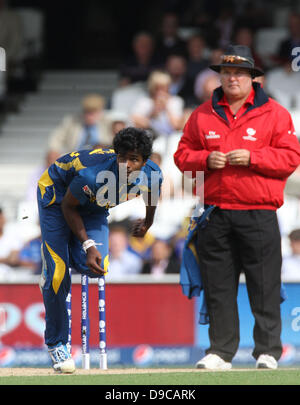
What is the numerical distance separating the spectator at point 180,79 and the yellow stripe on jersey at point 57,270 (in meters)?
6.36

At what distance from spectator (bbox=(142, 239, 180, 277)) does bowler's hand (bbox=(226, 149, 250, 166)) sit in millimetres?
3157

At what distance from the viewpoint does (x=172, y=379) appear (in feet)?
21.4

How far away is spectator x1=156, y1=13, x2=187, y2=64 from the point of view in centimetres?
1395

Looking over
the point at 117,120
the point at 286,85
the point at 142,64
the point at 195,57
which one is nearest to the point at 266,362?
the point at 117,120

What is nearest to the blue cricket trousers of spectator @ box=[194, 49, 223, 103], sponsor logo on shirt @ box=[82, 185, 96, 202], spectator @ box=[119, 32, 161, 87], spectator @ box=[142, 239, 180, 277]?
sponsor logo on shirt @ box=[82, 185, 96, 202]

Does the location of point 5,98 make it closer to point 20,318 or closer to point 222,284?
point 20,318

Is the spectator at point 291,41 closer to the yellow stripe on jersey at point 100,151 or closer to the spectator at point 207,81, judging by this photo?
the spectator at point 207,81

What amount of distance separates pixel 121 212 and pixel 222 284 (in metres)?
4.29

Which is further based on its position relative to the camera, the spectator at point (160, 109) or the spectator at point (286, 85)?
the spectator at point (286, 85)

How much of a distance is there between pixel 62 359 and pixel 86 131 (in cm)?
588

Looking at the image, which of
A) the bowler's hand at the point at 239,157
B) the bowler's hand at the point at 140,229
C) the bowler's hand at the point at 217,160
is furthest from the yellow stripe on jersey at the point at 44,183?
the bowler's hand at the point at 239,157

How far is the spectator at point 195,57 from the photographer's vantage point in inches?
530

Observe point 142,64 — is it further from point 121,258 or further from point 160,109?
point 121,258
